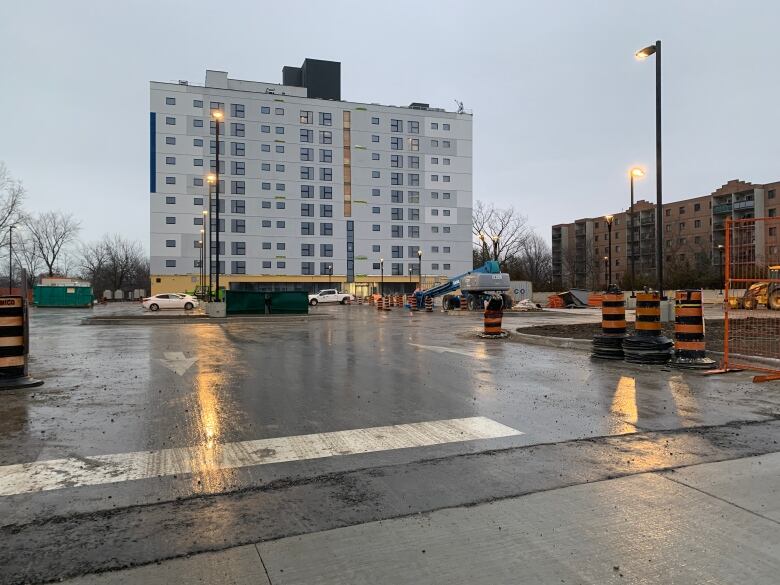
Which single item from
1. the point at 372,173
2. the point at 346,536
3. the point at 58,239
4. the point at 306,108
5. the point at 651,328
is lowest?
the point at 346,536

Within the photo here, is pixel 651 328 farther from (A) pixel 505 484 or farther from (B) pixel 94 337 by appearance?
(B) pixel 94 337

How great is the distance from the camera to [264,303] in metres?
31.1

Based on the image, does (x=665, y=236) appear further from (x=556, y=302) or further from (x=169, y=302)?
(x=169, y=302)

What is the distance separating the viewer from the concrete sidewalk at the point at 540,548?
2.76 m

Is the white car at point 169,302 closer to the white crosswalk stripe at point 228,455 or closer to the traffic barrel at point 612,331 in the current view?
the traffic barrel at point 612,331

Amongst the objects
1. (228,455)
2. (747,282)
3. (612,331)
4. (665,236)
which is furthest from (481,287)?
(665,236)

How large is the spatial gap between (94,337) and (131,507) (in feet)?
54.3

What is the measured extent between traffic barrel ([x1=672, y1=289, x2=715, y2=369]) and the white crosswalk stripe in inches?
230

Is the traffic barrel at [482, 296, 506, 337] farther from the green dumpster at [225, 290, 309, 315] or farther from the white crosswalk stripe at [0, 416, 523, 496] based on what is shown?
the green dumpster at [225, 290, 309, 315]

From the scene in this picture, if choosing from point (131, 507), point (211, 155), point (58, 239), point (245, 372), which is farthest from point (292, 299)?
point (58, 239)

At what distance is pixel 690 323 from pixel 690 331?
150 millimetres

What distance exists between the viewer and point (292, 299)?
104 ft

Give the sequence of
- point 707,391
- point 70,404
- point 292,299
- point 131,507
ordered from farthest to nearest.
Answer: point 292,299 → point 707,391 → point 70,404 → point 131,507

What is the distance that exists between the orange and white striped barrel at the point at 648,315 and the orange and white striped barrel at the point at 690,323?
2.24 feet
